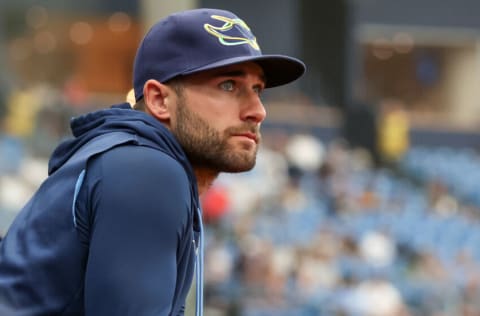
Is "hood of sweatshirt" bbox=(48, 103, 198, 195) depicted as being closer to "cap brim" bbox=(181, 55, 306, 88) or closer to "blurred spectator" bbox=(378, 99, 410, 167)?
"cap brim" bbox=(181, 55, 306, 88)

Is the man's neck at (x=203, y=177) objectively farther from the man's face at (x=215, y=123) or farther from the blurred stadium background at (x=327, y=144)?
the blurred stadium background at (x=327, y=144)

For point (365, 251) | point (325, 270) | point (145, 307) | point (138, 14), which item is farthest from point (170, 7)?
point (138, 14)

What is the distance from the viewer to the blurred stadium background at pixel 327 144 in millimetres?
8375

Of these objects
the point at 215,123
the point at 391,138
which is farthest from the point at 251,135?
the point at 391,138

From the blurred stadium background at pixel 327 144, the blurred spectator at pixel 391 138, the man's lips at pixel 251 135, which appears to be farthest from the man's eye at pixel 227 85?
the blurred spectator at pixel 391 138

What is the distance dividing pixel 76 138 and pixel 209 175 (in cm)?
30

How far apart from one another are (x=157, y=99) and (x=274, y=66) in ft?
0.93

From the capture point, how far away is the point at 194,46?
2.05 metres

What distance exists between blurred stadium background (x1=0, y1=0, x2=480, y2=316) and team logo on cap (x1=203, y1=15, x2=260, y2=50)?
2372 millimetres

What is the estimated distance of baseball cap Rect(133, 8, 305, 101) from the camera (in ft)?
6.68

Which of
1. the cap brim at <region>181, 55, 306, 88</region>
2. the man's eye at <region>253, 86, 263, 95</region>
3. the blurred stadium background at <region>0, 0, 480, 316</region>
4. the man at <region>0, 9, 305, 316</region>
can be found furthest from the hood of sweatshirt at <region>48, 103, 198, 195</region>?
the blurred stadium background at <region>0, 0, 480, 316</region>

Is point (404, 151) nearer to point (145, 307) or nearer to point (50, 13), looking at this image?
point (50, 13)

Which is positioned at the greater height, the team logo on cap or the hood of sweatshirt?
the team logo on cap

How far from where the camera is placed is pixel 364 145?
16.9m
